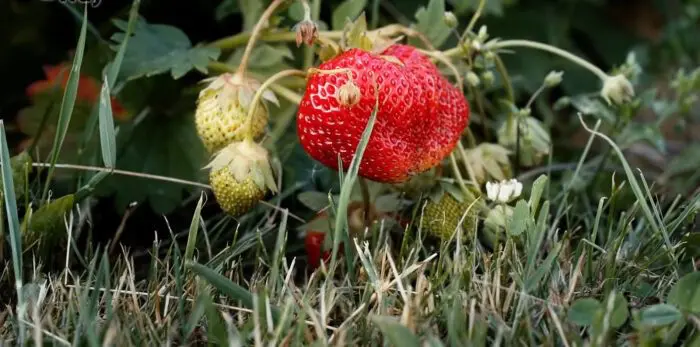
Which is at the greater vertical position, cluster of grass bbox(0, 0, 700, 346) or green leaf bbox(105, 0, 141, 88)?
green leaf bbox(105, 0, 141, 88)

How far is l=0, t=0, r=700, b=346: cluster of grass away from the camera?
0.86 meters

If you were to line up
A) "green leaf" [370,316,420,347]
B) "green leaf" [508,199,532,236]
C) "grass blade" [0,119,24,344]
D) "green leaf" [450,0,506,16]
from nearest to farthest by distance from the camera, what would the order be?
"green leaf" [370,316,420,347] → "grass blade" [0,119,24,344] → "green leaf" [508,199,532,236] → "green leaf" [450,0,506,16]

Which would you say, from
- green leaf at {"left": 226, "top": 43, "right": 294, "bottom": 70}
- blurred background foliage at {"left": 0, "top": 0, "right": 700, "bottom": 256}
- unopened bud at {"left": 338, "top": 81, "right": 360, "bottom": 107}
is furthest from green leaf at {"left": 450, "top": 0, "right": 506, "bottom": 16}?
unopened bud at {"left": 338, "top": 81, "right": 360, "bottom": 107}

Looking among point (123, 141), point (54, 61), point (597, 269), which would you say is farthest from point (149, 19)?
point (597, 269)

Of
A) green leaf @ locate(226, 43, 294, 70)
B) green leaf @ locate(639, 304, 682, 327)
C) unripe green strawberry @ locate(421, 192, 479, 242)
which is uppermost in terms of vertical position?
green leaf @ locate(226, 43, 294, 70)

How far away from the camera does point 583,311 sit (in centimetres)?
87

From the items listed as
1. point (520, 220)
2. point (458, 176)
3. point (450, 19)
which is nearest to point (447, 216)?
point (458, 176)

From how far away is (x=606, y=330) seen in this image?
82cm

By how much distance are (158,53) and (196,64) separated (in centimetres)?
10

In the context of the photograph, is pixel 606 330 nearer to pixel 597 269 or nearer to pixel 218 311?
pixel 597 269

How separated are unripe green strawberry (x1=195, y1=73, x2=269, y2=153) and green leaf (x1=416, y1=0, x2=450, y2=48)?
32cm

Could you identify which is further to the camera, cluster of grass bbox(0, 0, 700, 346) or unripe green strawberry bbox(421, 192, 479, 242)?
unripe green strawberry bbox(421, 192, 479, 242)

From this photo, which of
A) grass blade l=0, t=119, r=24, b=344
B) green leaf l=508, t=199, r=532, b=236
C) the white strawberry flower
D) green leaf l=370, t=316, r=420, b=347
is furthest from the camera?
the white strawberry flower

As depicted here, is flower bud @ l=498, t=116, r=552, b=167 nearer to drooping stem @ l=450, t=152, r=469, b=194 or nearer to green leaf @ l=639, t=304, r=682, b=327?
drooping stem @ l=450, t=152, r=469, b=194
